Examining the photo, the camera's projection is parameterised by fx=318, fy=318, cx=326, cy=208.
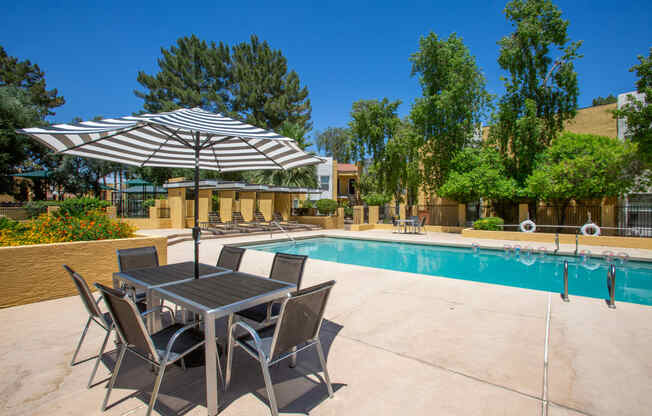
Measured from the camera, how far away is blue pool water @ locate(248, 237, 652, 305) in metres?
6.83

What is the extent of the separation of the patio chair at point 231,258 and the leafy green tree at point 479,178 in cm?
1469

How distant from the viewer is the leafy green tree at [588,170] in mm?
12977

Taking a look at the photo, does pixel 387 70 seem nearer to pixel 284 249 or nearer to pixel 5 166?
pixel 284 249

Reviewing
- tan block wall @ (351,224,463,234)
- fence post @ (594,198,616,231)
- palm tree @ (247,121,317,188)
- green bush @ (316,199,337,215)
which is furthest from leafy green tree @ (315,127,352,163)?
fence post @ (594,198,616,231)

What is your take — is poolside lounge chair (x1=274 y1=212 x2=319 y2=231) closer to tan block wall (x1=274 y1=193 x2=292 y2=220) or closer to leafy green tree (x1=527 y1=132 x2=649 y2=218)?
tan block wall (x1=274 y1=193 x2=292 y2=220)

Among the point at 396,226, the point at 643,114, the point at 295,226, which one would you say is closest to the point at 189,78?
the point at 295,226

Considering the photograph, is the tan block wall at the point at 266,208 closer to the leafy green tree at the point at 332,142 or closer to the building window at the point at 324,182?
the building window at the point at 324,182

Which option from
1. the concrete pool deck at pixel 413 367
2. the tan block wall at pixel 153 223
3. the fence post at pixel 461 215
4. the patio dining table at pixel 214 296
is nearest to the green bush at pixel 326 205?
the fence post at pixel 461 215

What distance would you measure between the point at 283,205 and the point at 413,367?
18.4m

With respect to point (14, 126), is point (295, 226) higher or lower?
lower

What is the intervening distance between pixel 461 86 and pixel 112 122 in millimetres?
17755

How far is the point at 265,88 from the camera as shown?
28609mm

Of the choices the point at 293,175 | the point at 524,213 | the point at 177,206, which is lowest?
the point at 524,213

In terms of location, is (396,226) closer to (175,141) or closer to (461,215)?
(461,215)
